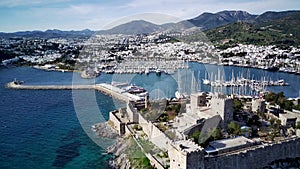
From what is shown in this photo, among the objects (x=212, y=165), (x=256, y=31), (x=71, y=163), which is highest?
(x=256, y=31)

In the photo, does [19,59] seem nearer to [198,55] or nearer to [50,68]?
[50,68]

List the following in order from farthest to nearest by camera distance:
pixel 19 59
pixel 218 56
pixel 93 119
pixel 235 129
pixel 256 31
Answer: pixel 256 31 < pixel 19 59 < pixel 218 56 < pixel 93 119 < pixel 235 129

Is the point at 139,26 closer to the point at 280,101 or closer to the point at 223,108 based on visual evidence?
the point at 223,108

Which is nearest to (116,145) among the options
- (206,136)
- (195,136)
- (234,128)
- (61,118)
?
(195,136)

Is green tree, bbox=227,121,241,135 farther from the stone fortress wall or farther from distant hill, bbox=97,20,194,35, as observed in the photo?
distant hill, bbox=97,20,194,35

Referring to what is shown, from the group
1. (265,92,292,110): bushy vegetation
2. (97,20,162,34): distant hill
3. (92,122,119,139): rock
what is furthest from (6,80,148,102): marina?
(265,92,292,110): bushy vegetation

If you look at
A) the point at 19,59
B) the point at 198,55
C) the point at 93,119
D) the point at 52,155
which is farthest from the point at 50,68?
the point at 52,155

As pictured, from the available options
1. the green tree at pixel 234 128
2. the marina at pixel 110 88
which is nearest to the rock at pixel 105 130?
the green tree at pixel 234 128
